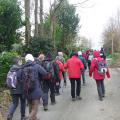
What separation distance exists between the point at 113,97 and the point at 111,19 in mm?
65437

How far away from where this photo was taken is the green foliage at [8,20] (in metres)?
19.2

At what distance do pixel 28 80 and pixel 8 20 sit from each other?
9.83m

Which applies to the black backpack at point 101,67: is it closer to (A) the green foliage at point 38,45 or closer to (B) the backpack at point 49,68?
(B) the backpack at point 49,68

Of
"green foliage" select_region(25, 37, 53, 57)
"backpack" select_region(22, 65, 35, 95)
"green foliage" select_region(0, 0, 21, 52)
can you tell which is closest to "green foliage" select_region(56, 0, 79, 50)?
"green foliage" select_region(25, 37, 53, 57)

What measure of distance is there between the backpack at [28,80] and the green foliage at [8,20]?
9142 millimetres

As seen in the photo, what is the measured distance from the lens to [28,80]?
398 inches

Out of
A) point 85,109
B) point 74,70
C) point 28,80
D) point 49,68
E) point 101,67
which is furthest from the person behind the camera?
point 101,67

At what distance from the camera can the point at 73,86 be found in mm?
14688

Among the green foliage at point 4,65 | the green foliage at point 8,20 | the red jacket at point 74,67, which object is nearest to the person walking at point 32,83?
the red jacket at point 74,67

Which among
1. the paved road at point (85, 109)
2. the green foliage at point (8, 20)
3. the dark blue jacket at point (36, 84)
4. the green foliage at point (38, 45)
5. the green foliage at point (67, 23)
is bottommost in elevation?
the paved road at point (85, 109)

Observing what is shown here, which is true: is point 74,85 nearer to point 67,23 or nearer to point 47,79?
point 47,79

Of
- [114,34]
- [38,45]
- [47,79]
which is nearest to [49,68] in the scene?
[47,79]

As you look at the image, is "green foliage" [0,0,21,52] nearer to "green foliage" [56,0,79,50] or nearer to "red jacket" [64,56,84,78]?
"red jacket" [64,56,84,78]

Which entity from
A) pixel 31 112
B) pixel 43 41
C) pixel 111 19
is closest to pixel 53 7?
pixel 43 41
